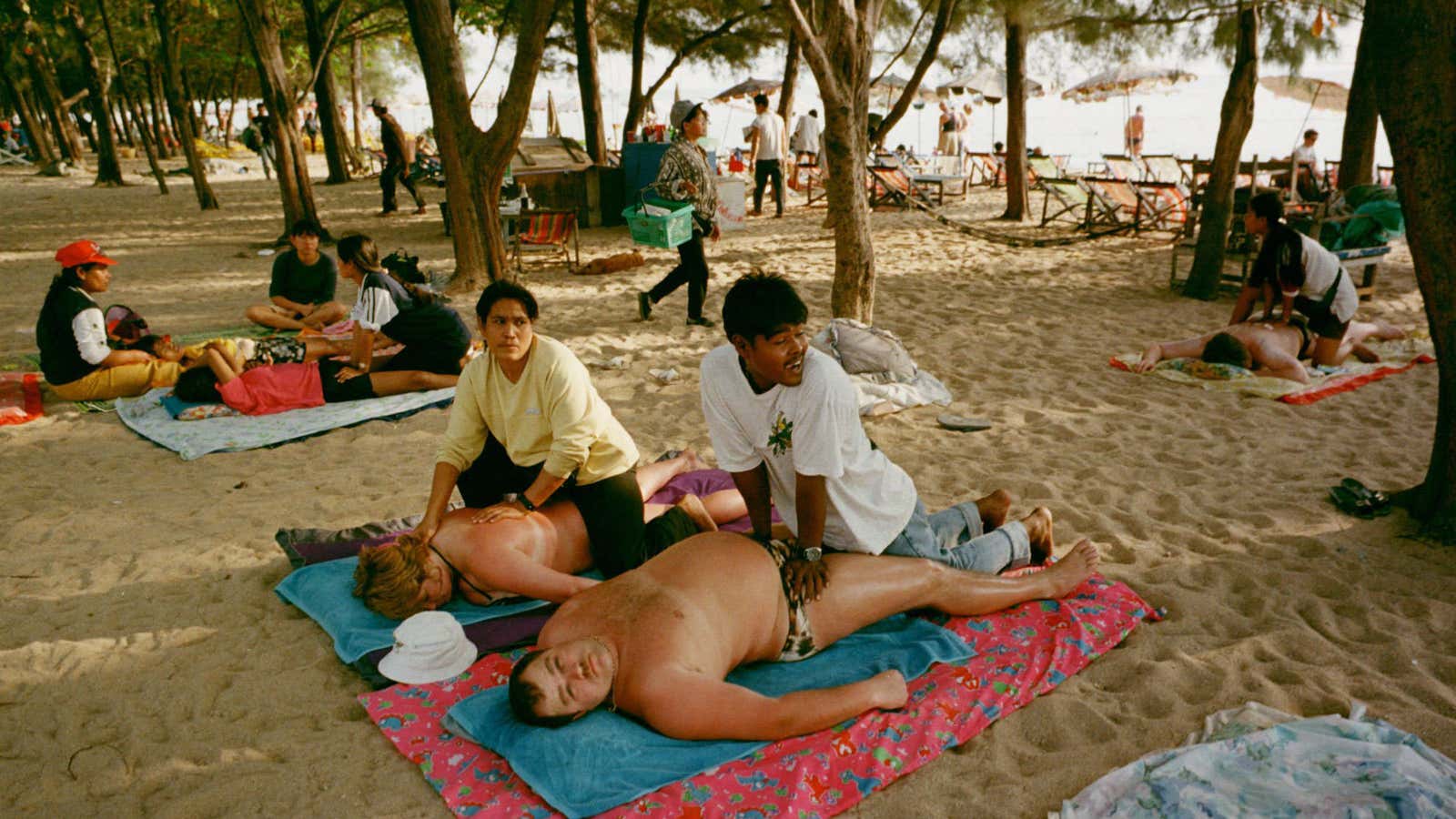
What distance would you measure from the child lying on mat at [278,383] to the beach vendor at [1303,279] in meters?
5.51

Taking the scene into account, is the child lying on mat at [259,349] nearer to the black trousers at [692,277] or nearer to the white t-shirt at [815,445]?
the black trousers at [692,277]

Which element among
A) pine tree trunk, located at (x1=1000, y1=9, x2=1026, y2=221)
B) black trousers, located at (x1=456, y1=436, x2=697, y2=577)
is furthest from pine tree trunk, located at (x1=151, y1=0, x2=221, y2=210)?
black trousers, located at (x1=456, y1=436, x2=697, y2=577)

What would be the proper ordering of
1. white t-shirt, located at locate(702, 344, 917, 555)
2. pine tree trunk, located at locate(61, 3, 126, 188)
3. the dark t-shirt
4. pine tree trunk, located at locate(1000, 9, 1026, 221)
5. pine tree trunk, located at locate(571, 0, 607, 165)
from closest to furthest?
white t-shirt, located at locate(702, 344, 917, 555) < the dark t-shirt < pine tree trunk, located at locate(1000, 9, 1026, 221) < pine tree trunk, located at locate(571, 0, 607, 165) < pine tree trunk, located at locate(61, 3, 126, 188)

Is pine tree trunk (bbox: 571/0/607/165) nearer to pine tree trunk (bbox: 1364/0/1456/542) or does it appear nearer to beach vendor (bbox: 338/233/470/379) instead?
beach vendor (bbox: 338/233/470/379)

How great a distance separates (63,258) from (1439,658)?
6.76m

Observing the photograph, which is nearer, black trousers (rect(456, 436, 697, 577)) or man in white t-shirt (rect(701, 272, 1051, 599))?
man in white t-shirt (rect(701, 272, 1051, 599))

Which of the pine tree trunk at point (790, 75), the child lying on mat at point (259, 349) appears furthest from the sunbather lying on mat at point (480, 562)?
the pine tree trunk at point (790, 75)

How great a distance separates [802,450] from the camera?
254 cm

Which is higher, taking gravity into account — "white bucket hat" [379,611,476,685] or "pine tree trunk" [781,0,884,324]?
"pine tree trunk" [781,0,884,324]

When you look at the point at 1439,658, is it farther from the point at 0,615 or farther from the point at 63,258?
the point at 63,258

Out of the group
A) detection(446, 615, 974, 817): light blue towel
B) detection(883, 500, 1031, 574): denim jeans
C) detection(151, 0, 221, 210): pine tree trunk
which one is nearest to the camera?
detection(446, 615, 974, 817): light blue towel

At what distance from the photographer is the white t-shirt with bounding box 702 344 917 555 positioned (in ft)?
8.26

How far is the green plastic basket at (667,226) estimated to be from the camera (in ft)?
22.3

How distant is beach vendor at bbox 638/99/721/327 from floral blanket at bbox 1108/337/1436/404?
10.6 feet
